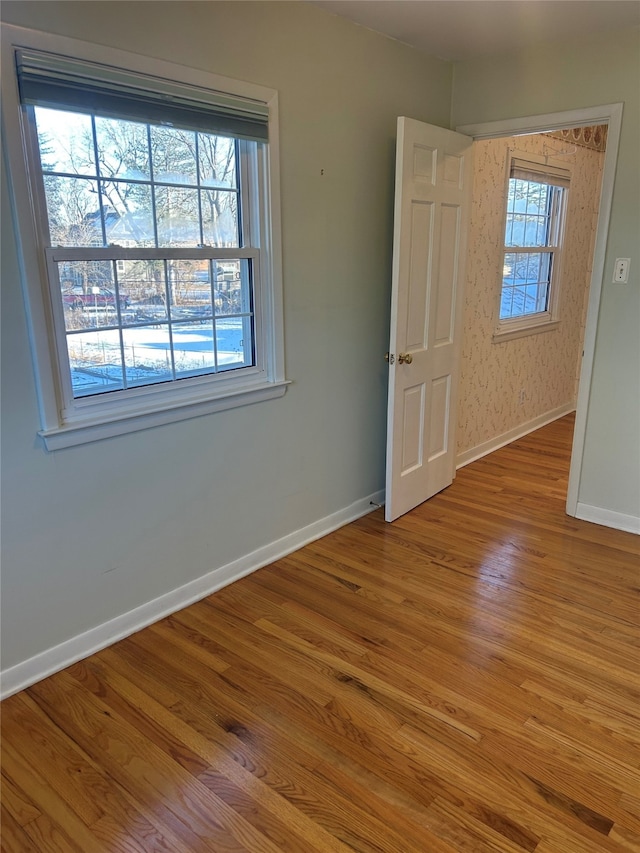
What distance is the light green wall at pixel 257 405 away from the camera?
2.05 meters

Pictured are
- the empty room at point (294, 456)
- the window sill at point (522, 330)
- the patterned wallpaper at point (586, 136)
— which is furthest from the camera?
the patterned wallpaper at point (586, 136)

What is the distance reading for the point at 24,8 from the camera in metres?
1.79

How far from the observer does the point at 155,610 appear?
2535 millimetres

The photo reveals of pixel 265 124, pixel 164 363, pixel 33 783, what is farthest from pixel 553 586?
pixel 265 124

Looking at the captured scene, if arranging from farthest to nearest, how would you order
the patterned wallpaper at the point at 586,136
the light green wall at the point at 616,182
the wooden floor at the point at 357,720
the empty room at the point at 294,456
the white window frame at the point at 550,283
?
the patterned wallpaper at the point at 586,136
the white window frame at the point at 550,283
the light green wall at the point at 616,182
the empty room at the point at 294,456
the wooden floor at the point at 357,720

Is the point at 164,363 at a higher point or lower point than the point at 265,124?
lower

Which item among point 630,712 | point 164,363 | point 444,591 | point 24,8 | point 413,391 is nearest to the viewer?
point 24,8

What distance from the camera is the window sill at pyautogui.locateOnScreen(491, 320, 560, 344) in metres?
4.50

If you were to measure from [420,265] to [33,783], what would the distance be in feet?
9.11

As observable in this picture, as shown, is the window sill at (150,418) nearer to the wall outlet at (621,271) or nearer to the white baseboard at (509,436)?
the wall outlet at (621,271)

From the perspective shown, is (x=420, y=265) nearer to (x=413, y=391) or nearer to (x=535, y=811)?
(x=413, y=391)

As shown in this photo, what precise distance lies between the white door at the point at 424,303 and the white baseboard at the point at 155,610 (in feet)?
1.62

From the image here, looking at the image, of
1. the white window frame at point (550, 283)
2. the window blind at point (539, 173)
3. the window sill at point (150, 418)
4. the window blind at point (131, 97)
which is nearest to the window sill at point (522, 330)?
the white window frame at point (550, 283)

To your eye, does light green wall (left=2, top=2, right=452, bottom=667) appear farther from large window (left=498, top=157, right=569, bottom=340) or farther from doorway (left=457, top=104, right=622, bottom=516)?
large window (left=498, top=157, right=569, bottom=340)
